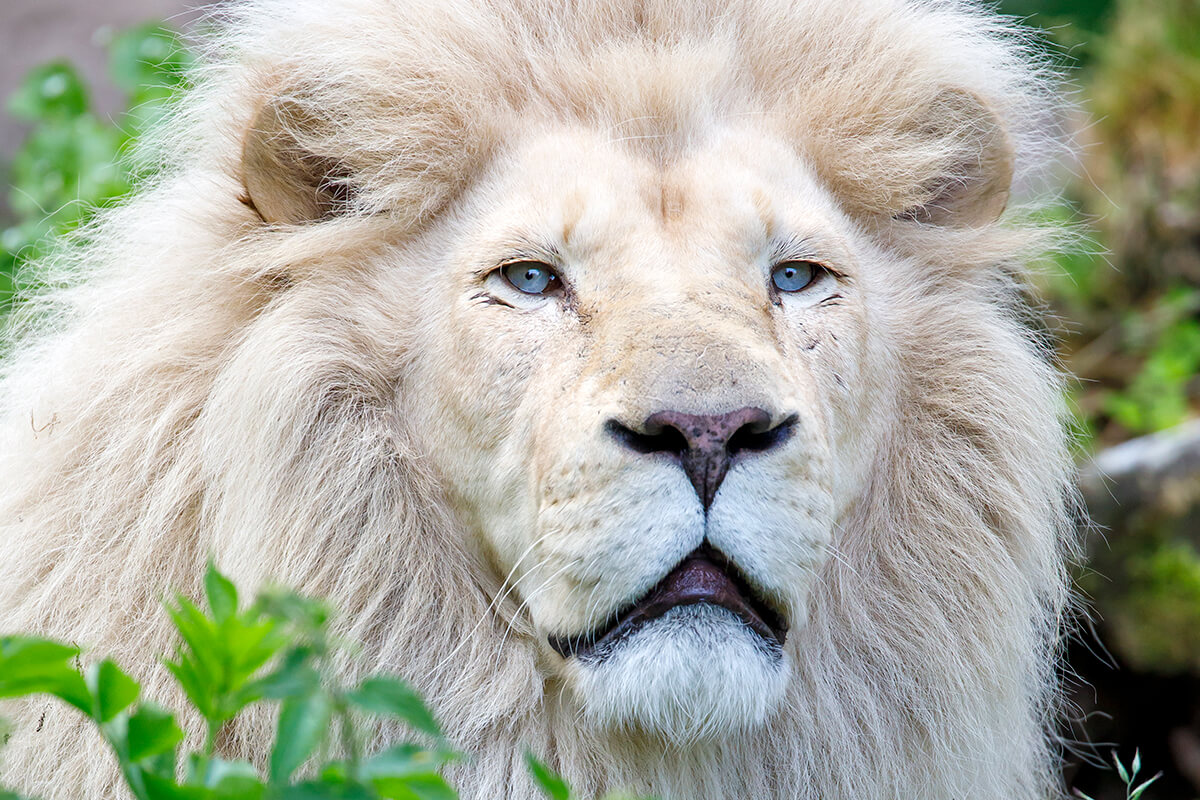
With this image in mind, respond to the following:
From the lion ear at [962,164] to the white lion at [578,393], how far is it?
1 cm

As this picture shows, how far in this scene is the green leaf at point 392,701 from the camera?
122 centimetres

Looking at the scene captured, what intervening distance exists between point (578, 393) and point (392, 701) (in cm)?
83

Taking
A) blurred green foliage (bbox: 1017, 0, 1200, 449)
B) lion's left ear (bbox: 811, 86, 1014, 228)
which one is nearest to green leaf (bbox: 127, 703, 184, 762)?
lion's left ear (bbox: 811, 86, 1014, 228)

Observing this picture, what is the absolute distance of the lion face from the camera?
6.11 ft

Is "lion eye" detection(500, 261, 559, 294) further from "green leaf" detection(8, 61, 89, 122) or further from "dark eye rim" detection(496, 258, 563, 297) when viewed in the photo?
"green leaf" detection(8, 61, 89, 122)

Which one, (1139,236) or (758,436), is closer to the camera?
(758,436)

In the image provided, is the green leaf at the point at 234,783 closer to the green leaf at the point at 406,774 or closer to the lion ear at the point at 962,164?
the green leaf at the point at 406,774

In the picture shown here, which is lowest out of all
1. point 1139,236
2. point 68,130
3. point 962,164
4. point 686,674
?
point 1139,236

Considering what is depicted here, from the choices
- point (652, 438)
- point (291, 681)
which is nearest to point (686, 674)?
point (652, 438)

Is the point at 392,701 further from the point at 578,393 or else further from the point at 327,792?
the point at 578,393

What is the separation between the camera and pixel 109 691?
Result: 50.9 inches

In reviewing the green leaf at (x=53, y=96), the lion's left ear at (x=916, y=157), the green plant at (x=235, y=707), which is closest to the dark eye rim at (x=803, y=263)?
the lion's left ear at (x=916, y=157)

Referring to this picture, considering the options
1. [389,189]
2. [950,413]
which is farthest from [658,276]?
[950,413]

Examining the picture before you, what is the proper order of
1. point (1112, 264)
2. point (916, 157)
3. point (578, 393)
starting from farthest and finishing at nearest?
point (1112, 264)
point (916, 157)
point (578, 393)
